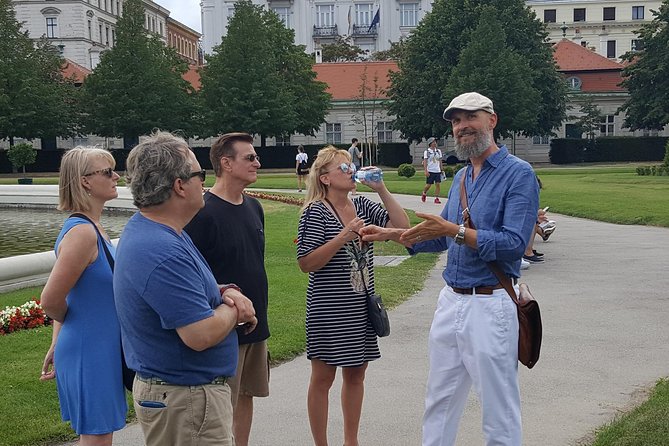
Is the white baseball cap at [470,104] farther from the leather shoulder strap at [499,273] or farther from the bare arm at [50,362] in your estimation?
the bare arm at [50,362]

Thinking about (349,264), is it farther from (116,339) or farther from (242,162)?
(116,339)

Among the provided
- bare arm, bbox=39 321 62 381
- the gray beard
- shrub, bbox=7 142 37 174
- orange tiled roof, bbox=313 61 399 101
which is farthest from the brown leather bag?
orange tiled roof, bbox=313 61 399 101

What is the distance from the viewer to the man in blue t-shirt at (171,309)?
10.6ft

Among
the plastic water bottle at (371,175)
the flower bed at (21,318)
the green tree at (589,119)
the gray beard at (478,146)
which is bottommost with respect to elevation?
the flower bed at (21,318)

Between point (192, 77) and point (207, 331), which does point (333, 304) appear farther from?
point (192, 77)

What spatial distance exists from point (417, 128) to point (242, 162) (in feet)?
183

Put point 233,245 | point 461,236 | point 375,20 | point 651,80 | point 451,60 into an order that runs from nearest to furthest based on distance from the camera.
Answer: point 461,236, point 233,245, point 451,60, point 651,80, point 375,20

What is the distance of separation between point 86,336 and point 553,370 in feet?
14.7

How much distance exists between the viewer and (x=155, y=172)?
333cm

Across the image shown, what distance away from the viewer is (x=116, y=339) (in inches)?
159

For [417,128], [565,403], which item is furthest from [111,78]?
[565,403]

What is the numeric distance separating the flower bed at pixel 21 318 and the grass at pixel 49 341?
0.41 ft

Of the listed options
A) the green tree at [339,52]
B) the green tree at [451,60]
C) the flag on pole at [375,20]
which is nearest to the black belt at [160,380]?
the green tree at [451,60]

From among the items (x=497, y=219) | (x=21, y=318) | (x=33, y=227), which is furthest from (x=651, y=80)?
(x=497, y=219)
